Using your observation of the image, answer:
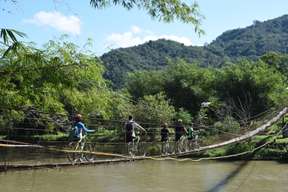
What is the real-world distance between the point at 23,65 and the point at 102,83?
14.5ft

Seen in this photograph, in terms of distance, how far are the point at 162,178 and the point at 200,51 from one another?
79.3 meters

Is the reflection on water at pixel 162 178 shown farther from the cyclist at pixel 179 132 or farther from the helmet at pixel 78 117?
the helmet at pixel 78 117

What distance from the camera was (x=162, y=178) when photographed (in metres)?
21.7

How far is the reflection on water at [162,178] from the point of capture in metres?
19.1

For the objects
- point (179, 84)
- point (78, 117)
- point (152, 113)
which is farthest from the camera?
point (179, 84)

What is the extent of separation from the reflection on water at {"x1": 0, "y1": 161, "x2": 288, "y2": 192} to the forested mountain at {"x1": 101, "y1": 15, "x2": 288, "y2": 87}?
5826 cm

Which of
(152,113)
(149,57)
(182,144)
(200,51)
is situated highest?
(200,51)

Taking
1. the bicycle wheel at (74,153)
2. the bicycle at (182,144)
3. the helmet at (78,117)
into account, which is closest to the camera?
the helmet at (78,117)

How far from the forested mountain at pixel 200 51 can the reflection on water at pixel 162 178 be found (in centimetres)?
5826

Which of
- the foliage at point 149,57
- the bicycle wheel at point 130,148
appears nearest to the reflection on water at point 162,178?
the bicycle wheel at point 130,148

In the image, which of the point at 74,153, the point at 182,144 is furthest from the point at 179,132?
the point at 74,153

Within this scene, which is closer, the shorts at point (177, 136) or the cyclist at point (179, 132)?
the cyclist at point (179, 132)

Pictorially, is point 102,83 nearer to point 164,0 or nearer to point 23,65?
point 23,65

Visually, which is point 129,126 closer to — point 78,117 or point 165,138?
point 78,117
